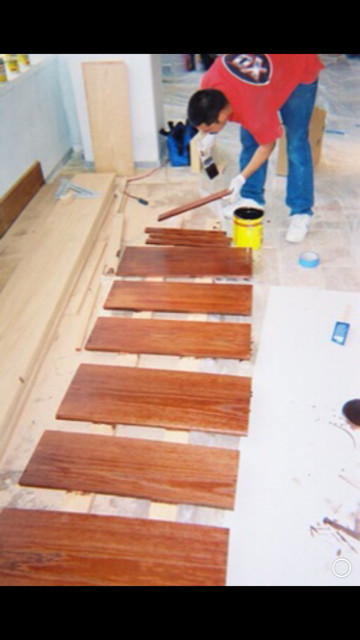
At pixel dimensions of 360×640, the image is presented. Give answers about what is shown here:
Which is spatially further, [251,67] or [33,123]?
[33,123]

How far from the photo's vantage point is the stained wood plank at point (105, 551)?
4.88ft

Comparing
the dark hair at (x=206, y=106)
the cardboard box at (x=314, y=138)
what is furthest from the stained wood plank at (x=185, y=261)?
the cardboard box at (x=314, y=138)

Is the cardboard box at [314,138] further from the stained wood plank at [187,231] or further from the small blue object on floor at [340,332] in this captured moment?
the small blue object on floor at [340,332]

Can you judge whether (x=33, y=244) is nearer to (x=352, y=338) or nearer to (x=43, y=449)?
(x=43, y=449)

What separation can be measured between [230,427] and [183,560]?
0.54 metres

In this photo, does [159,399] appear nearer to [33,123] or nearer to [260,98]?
[260,98]

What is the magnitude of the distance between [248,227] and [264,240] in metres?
0.26

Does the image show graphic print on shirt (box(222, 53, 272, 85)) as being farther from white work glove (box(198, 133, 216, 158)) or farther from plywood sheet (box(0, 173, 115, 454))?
plywood sheet (box(0, 173, 115, 454))

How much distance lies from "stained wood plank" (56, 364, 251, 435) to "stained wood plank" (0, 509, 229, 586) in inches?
16.4

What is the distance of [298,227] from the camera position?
10.4 feet

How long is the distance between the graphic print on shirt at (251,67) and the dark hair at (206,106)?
208mm

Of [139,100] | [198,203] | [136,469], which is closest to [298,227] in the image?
[198,203]

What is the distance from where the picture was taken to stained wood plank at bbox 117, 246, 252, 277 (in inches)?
112

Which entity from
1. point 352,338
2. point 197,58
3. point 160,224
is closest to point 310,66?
point 160,224
